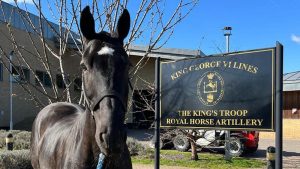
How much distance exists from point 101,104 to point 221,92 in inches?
143

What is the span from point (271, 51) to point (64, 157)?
126 inches

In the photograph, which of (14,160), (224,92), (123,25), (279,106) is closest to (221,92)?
(224,92)

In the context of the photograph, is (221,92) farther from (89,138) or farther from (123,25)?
(89,138)

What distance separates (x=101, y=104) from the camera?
104 inches

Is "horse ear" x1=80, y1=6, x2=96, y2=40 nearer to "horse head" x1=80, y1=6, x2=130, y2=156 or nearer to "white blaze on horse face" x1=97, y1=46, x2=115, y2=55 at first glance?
"horse head" x1=80, y1=6, x2=130, y2=156

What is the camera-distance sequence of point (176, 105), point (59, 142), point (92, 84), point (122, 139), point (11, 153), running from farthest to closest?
point (11, 153)
point (176, 105)
point (59, 142)
point (92, 84)
point (122, 139)

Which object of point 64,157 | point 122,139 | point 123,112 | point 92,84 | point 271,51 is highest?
point 271,51

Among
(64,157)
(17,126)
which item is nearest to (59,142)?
(64,157)

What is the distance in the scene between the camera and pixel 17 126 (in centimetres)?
3028

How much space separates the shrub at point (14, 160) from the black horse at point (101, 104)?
6.97 meters

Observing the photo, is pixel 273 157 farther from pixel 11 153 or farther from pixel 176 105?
pixel 11 153

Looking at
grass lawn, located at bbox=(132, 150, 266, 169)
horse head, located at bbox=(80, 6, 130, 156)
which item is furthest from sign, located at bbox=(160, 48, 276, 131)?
grass lawn, located at bbox=(132, 150, 266, 169)

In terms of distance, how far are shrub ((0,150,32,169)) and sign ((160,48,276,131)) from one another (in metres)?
5.34

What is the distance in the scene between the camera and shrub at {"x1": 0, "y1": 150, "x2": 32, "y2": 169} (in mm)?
10188
